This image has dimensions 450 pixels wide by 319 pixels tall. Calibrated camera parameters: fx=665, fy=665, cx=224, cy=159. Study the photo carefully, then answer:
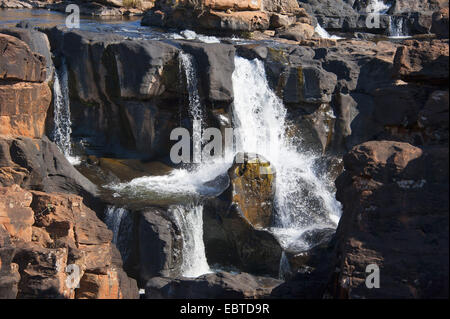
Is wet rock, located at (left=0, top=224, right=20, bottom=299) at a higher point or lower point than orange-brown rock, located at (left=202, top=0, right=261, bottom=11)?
lower

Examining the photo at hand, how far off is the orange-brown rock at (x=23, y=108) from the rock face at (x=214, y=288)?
159 inches

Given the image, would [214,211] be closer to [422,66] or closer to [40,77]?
[40,77]

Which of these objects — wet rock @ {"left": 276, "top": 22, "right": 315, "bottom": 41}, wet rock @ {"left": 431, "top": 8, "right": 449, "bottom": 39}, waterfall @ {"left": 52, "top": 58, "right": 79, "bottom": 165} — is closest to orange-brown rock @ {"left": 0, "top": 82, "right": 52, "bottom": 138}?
waterfall @ {"left": 52, "top": 58, "right": 79, "bottom": 165}

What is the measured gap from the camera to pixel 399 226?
22.0 feet

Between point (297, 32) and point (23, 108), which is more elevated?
point (297, 32)

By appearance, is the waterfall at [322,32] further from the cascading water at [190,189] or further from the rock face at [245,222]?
the rock face at [245,222]

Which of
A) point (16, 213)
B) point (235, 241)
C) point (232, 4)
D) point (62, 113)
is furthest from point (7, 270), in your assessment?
point (232, 4)

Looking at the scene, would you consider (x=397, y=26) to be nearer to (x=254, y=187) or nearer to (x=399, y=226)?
(x=254, y=187)

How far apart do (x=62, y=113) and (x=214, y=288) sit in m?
8.25

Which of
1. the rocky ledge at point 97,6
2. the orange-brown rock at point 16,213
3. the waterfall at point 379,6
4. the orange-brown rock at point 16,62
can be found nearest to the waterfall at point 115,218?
the orange-brown rock at point 16,62

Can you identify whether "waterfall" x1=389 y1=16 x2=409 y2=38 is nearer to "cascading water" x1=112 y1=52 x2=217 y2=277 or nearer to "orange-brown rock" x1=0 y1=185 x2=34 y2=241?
"cascading water" x1=112 y1=52 x2=217 y2=277

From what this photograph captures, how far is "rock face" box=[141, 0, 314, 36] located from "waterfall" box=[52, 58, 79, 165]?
724 cm

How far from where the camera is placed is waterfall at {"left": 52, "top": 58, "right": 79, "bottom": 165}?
15570 millimetres

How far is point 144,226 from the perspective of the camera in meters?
12.4
